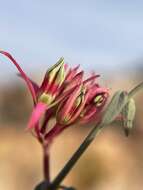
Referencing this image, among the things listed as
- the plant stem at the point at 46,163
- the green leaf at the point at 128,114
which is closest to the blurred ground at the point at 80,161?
the green leaf at the point at 128,114

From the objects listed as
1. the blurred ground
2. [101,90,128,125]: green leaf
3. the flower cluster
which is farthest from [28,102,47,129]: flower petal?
the blurred ground

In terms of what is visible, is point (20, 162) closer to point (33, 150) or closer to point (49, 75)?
point (33, 150)

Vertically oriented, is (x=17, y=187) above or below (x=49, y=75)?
below

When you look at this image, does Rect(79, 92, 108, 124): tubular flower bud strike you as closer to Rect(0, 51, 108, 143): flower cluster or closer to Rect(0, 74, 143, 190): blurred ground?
Rect(0, 51, 108, 143): flower cluster

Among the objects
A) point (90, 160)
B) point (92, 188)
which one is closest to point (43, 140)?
point (92, 188)

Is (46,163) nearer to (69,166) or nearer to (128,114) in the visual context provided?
(69,166)
